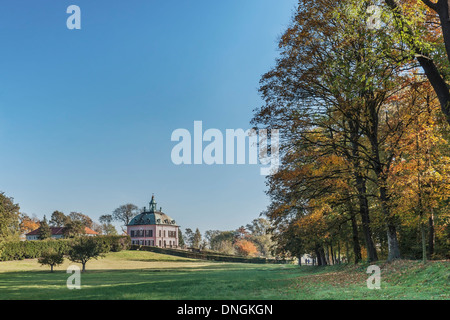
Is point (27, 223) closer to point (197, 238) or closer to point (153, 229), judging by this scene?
point (153, 229)

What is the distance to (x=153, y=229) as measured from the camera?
94.8 metres

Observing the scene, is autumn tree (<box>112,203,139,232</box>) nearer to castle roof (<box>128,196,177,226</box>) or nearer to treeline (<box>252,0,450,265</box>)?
castle roof (<box>128,196,177,226</box>)

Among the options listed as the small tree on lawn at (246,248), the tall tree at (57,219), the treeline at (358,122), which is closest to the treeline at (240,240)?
the small tree on lawn at (246,248)

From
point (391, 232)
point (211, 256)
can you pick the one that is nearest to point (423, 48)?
point (391, 232)

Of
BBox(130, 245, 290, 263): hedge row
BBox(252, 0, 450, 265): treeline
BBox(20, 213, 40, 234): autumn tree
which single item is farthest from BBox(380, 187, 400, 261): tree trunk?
BBox(20, 213, 40, 234): autumn tree

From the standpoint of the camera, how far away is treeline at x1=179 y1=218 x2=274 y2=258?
8800 centimetres

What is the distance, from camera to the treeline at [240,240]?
289 feet

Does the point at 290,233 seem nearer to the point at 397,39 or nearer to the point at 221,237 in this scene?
the point at 397,39

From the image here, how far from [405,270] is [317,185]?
19.2 feet

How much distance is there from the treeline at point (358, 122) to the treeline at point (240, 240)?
68865mm

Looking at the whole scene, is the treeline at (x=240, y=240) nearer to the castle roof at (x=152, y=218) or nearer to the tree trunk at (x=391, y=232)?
the castle roof at (x=152, y=218)

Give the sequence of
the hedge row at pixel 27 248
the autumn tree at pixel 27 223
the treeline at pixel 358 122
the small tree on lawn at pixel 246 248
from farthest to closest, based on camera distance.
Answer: the autumn tree at pixel 27 223, the small tree on lawn at pixel 246 248, the hedge row at pixel 27 248, the treeline at pixel 358 122

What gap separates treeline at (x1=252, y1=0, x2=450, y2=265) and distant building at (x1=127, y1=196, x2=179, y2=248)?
78.9m
